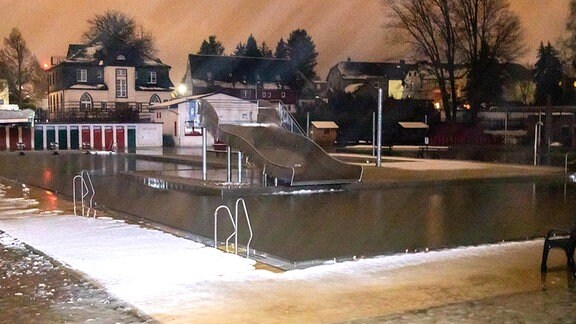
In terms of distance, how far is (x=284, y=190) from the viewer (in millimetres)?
20250

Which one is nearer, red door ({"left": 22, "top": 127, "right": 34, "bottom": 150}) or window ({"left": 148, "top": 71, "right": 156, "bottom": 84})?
red door ({"left": 22, "top": 127, "right": 34, "bottom": 150})

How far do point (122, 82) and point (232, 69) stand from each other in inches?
633

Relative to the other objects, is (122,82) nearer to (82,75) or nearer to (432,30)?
(82,75)

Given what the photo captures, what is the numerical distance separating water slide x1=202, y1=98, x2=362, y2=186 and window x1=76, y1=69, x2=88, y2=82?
5155cm

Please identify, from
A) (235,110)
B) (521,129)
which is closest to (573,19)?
(521,129)

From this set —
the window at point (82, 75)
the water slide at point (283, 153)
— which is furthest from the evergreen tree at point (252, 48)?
the water slide at point (283, 153)

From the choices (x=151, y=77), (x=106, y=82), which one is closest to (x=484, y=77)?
(x=151, y=77)

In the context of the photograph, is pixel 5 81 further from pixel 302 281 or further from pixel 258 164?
pixel 302 281

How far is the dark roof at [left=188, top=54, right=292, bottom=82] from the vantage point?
3219 inches

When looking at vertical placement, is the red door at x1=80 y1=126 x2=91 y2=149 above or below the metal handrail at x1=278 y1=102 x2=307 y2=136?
below

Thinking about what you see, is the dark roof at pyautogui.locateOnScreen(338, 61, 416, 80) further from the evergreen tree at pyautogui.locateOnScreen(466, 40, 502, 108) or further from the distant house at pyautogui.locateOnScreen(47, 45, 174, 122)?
the evergreen tree at pyautogui.locateOnScreen(466, 40, 502, 108)

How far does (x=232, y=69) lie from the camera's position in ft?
271

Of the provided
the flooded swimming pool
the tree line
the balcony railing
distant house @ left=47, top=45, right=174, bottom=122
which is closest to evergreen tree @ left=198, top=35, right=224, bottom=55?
the tree line

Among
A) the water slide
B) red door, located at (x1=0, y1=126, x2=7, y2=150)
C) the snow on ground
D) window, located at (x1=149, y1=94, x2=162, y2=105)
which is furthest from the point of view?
window, located at (x1=149, y1=94, x2=162, y2=105)
